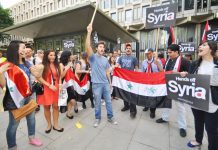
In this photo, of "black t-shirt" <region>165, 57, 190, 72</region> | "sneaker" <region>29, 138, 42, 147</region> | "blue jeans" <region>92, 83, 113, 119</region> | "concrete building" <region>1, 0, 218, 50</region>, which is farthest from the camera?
"concrete building" <region>1, 0, 218, 50</region>

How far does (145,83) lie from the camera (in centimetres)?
469

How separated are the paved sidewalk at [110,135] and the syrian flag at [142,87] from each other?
0.50m

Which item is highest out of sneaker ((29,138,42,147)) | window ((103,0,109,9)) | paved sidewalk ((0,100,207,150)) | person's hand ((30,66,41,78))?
window ((103,0,109,9))

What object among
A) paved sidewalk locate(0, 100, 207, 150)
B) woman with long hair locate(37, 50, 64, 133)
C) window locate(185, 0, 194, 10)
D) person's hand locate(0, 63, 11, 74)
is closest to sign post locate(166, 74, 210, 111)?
paved sidewalk locate(0, 100, 207, 150)

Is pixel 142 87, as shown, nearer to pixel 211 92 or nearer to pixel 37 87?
pixel 211 92

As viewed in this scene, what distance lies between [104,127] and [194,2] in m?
24.9

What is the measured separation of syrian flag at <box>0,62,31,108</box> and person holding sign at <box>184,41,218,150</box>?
9.42 ft

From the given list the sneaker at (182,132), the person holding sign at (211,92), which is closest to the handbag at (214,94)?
the person holding sign at (211,92)

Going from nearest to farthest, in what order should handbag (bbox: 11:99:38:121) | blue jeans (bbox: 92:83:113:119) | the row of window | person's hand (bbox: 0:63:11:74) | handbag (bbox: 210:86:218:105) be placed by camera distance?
person's hand (bbox: 0:63:11:74) → handbag (bbox: 210:86:218:105) → handbag (bbox: 11:99:38:121) → blue jeans (bbox: 92:83:113:119) → the row of window

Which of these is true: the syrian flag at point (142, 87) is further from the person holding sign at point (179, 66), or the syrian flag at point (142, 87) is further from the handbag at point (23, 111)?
the handbag at point (23, 111)

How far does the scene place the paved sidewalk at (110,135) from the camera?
3.45 metres

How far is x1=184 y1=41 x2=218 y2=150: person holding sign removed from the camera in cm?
278

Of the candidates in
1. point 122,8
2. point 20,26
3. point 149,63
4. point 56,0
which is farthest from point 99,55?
point 56,0

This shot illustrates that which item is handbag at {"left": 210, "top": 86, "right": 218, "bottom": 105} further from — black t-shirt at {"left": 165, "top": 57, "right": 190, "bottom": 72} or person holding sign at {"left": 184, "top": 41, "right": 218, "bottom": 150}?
black t-shirt at {"left": 165, "top": 57, "right": 190, "bottom": 72}
